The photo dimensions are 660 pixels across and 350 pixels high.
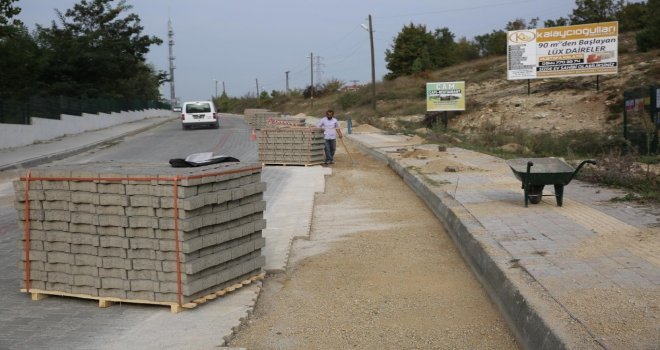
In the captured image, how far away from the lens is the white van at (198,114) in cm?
3694

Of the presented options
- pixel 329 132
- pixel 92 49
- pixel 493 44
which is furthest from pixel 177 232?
pixel 493 44

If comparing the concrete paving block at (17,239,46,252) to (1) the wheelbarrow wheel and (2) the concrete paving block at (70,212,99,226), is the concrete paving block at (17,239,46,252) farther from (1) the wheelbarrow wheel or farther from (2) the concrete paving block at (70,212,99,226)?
(1) the wheelbarrow wheel

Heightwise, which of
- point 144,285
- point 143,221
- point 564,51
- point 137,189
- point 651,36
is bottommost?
point 144,285

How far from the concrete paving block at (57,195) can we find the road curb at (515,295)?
374 cm

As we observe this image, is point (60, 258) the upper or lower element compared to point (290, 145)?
lower

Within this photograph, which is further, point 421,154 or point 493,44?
point 493,44

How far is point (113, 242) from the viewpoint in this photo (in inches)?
213

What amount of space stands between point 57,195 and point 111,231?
2.01ft

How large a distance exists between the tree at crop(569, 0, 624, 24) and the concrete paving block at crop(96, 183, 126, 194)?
56.5 metres

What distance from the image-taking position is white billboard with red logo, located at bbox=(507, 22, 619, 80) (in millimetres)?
31234

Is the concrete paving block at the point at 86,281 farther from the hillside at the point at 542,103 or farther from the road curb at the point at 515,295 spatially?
the hillside at the point at 542,103

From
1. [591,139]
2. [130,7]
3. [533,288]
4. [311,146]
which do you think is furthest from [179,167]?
[130,7]

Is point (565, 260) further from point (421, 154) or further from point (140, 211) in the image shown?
point (421, 154)

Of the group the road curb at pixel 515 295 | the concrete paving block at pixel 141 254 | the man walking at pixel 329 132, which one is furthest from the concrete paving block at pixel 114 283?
the man walking at pixel 329 132
